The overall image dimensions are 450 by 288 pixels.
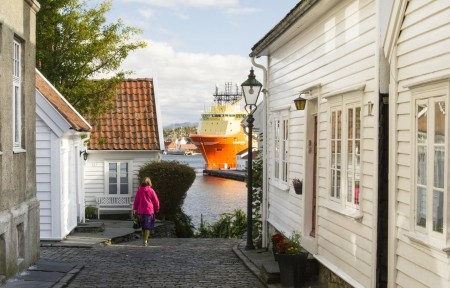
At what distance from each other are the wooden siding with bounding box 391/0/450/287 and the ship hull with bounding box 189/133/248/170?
95133 millimetres

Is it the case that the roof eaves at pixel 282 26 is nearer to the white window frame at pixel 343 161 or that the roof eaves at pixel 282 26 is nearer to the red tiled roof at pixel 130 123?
the white window frame at pixel 343 161

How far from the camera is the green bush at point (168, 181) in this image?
25.0m

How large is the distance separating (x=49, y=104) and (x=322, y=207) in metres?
8.27

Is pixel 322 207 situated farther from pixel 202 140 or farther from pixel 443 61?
pixel 202 140

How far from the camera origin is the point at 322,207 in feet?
34.0

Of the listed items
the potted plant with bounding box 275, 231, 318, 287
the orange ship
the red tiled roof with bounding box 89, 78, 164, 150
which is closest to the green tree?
the red tiled roof with bounding box 89, 78, 164, 150

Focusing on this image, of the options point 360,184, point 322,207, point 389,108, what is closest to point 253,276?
point 322,207

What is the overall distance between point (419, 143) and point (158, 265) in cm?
791

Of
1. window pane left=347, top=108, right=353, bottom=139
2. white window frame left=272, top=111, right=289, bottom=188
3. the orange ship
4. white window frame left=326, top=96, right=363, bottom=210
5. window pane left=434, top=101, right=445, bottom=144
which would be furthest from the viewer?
the orange ship

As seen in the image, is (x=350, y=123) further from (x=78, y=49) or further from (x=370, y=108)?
(x=78, y=49)

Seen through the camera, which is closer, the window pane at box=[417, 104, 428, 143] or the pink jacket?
the window pane at box=[417, 104, 428, 143]

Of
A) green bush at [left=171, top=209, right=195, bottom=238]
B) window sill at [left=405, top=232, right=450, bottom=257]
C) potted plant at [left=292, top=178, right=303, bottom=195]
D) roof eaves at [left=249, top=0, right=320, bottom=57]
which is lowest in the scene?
green bush at [left=171, top=209, right=195, bottom=238]

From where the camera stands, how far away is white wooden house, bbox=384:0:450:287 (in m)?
6.07

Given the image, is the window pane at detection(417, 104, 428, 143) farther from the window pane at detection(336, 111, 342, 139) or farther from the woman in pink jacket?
the woman in pink jacket
